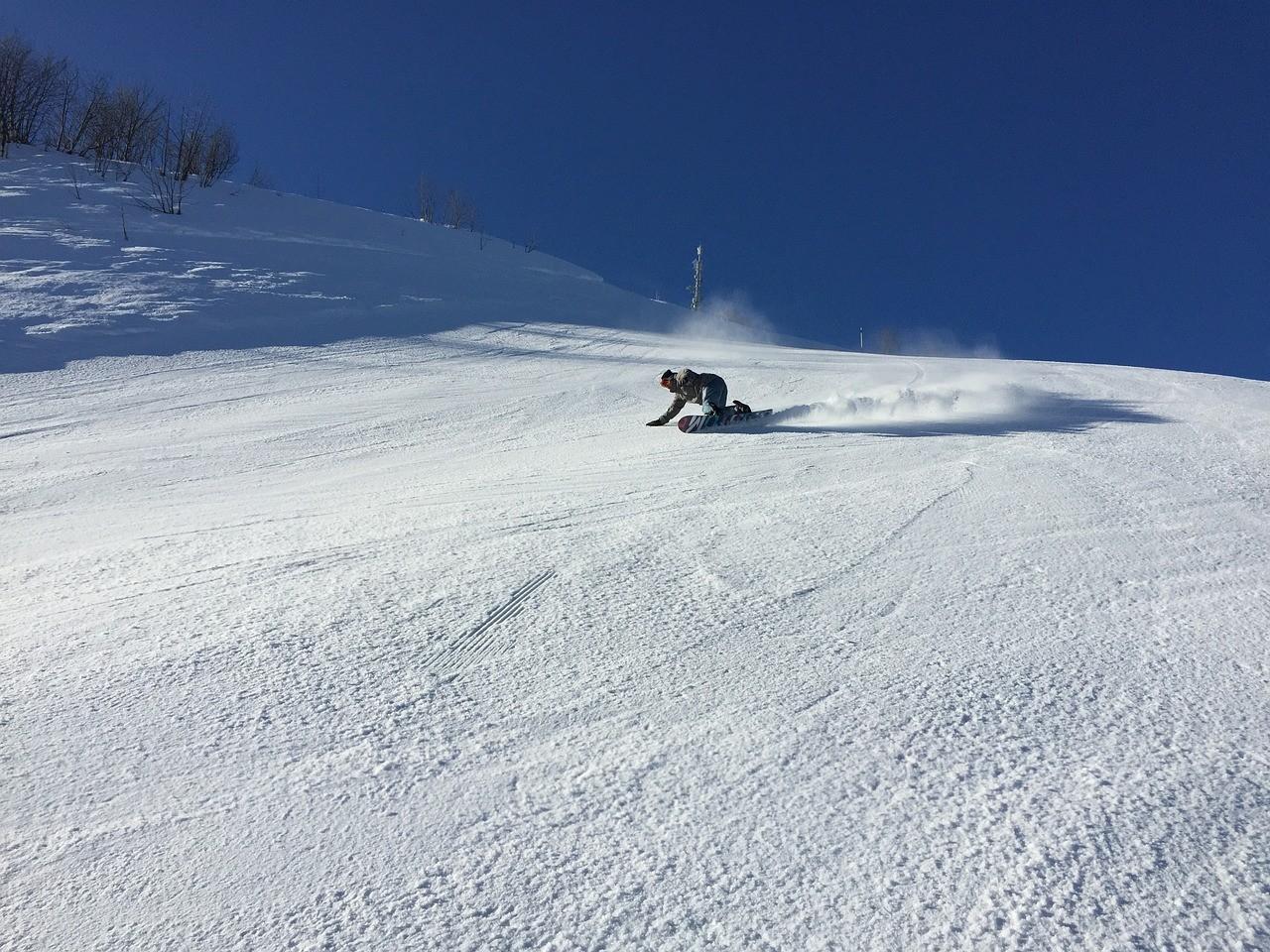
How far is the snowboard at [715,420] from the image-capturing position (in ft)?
29.0

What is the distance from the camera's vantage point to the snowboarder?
9047 mm

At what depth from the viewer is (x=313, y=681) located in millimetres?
3066

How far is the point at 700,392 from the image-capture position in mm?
9188

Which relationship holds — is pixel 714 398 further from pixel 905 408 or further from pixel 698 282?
pixel 698 282

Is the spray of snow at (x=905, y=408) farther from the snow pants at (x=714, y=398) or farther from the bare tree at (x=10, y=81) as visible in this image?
the bare tree at (x=10, y=81)

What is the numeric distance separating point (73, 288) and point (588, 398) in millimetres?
10976

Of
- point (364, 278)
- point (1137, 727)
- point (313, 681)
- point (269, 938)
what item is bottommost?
point (269, 938)

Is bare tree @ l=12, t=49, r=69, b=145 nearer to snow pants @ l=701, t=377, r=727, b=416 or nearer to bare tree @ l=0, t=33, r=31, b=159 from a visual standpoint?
bare tree @ l=0, t=33, r=31, b=159

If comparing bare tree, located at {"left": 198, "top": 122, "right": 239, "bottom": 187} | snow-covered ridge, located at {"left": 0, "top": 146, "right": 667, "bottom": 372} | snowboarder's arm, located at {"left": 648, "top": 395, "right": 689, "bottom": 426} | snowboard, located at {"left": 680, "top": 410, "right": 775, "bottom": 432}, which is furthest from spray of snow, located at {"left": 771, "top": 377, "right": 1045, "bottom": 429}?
bare tree, located at {"left": 198, "top": 122, "right": 239, "bottom": 187}

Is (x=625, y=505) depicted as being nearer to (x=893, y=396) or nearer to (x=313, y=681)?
(x=313, y=681)

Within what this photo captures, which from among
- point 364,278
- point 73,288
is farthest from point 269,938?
point 364,278

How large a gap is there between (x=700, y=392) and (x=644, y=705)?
6599 millimetres

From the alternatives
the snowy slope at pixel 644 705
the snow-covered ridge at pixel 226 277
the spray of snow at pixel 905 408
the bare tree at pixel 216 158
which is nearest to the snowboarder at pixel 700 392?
the spray of snow at pixel 905 408

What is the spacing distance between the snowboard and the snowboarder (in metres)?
0.05
